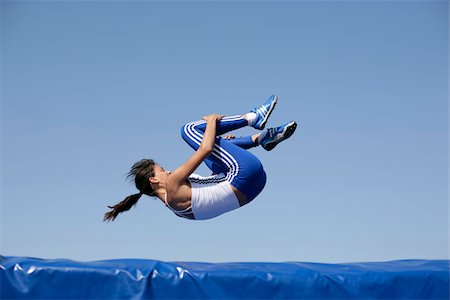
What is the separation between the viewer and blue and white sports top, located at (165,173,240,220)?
4605 mm

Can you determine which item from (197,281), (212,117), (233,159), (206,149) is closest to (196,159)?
(206,149)

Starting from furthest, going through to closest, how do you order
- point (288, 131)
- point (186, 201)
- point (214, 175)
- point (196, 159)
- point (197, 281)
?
1. point (214, 175)
2. point (288, 131)
3. point (186, 201)
4. point (196, 159)
5. point (197, 281)

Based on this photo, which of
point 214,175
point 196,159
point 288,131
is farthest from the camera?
point 214,175

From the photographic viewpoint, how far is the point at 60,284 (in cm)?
383

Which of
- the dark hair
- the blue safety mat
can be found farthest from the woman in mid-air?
the blue safety mat

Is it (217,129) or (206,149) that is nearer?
(206,149)

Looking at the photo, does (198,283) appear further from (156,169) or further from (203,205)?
(156,169)

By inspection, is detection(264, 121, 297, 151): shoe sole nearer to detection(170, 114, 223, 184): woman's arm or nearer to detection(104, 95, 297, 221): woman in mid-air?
detection(104, 95, 297, 221): woman in mid-air

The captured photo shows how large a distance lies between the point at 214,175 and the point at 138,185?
64 cm

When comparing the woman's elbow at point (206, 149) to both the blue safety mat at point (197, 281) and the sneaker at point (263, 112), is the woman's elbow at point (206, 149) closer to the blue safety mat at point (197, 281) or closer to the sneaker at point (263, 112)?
the sneaker at point (263, 112)

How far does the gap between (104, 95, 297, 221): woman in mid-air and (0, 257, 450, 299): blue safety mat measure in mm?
696

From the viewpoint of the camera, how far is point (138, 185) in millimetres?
4777

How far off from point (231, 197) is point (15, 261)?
1691 mm

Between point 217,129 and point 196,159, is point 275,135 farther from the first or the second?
point 196,159
